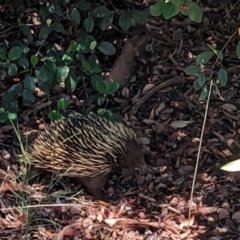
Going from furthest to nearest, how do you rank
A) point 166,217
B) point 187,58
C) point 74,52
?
1. point 187,58
2. point 74,52
3. point 166,217

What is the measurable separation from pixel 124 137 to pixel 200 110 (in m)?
0.88

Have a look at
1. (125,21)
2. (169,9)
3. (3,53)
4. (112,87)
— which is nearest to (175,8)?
(169,9)

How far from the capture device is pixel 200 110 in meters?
4.82

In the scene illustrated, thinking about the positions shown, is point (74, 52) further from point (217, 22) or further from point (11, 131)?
point (217, 22)

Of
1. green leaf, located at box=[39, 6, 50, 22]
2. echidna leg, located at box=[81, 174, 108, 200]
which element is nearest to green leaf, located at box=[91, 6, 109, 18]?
green leaf, located at box=[39, 6, 50, 22]

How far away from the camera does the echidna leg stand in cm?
418

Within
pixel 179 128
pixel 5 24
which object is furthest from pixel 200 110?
pixel 5 24

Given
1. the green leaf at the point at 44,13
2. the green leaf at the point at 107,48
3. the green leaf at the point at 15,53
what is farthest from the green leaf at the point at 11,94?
the green leaf at the point at 107,48

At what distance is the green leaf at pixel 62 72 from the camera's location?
427 cm

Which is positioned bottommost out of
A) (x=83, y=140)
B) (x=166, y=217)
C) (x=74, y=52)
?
(x=166, y=217)

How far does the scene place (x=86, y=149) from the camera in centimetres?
414

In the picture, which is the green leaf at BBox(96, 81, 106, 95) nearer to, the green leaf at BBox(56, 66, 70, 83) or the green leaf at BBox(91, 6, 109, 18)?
the green leaf at BBox(56, 66, 70, 83)

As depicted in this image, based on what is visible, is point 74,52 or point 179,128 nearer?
point 74,52

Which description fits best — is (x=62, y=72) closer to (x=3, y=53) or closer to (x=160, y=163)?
(x=3, y=53)
